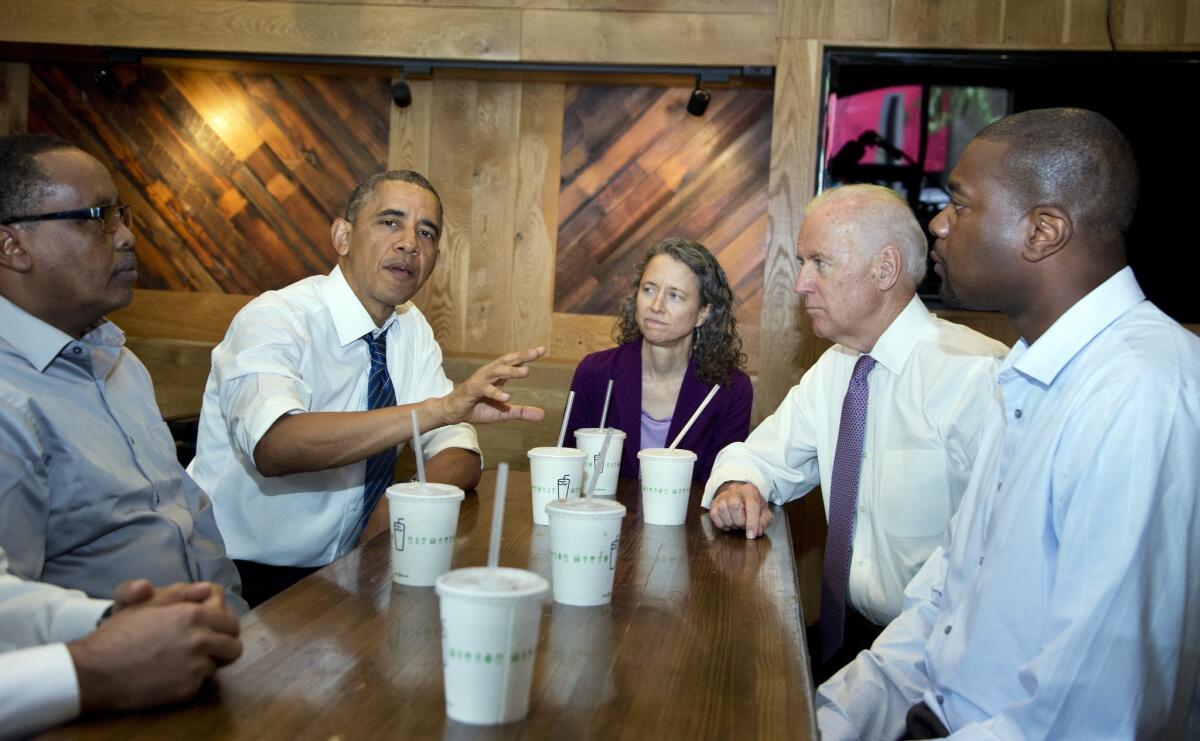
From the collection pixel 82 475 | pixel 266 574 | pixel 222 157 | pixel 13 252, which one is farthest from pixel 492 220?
pixel 82 475

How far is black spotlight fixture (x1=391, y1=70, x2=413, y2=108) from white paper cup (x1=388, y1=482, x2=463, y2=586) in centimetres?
304

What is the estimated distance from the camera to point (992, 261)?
1.59 m

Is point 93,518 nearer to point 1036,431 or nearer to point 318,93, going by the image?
point 1036,431

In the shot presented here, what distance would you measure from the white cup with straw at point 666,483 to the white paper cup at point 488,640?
3.10ft

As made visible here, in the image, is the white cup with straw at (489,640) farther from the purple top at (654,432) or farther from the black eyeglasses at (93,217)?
the purple top at (654,432)

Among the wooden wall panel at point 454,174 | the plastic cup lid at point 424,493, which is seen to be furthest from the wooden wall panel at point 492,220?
the plastic cup lid at point 424,493

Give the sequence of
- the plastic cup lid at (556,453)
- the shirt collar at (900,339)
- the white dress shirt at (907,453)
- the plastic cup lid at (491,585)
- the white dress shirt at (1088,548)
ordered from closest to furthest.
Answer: the plastic cup lid at (491,585) < the white dress shirt at (1088,548) < the plastic cup lid at (556,453) < the white dress shirt at (907,453) < the shirt collar at (900,339)

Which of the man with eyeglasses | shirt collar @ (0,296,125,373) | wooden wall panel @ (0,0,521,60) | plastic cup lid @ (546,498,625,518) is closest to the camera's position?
plastic cup lid @ (546,498,625,518)

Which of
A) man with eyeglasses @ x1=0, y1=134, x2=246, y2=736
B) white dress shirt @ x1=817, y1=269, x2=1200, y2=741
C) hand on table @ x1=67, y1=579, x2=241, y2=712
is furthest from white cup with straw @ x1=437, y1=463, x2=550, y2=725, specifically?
white dress shirt @ x1=817, y1=269, x2=1200, y2=741

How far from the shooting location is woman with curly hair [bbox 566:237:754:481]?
3.13 m

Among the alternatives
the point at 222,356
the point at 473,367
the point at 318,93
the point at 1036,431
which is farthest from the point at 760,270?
the point at 1036,431

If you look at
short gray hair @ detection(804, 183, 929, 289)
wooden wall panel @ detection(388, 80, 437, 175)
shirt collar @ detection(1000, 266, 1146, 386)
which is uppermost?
wooden wall panel @ detection(388, 80, 437, 175)

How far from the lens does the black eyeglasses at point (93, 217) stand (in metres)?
1.77

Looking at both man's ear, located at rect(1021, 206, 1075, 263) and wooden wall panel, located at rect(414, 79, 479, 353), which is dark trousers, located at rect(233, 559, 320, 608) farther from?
wooden wall panel, located at rect(414, 79, 479, 353)
